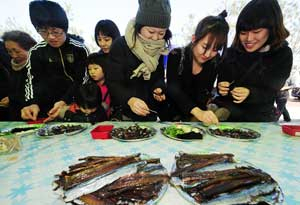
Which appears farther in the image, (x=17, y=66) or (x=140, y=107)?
(x=17, y=66)

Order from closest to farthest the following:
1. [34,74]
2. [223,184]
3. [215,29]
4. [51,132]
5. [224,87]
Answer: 1. [223,184]
2. [51,132]
3. [215,29]
4. [224,87]
5. [34,74]

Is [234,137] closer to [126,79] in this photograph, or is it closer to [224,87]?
[224,87]

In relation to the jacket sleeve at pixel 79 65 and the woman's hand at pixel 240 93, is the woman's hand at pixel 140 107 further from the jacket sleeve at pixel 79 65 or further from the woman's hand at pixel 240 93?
the jacket sleeve at pixel 79 65

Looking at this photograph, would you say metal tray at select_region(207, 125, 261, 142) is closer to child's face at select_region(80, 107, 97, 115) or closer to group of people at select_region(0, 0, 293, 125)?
group of people at select_region(0, 0, 293, 125)

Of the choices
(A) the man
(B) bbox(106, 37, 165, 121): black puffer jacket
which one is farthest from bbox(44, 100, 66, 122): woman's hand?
(B) bbox(106, 37, 165, 121): black puffer jacket

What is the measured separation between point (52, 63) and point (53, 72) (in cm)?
9

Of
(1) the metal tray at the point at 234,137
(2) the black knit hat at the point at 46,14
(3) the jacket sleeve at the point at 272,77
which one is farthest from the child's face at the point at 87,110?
(3) the jacket sleeve at the point at 272,77

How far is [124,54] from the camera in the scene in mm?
1836

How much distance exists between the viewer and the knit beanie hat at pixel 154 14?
1627mm

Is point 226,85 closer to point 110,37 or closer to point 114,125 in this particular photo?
point 114,125

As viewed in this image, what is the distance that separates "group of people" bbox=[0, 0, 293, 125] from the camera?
64.8 inches

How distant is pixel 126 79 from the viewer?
1.88m

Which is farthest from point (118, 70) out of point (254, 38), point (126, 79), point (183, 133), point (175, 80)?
point (254, 38)

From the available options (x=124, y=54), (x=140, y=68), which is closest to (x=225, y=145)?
(x=140, y=68)
